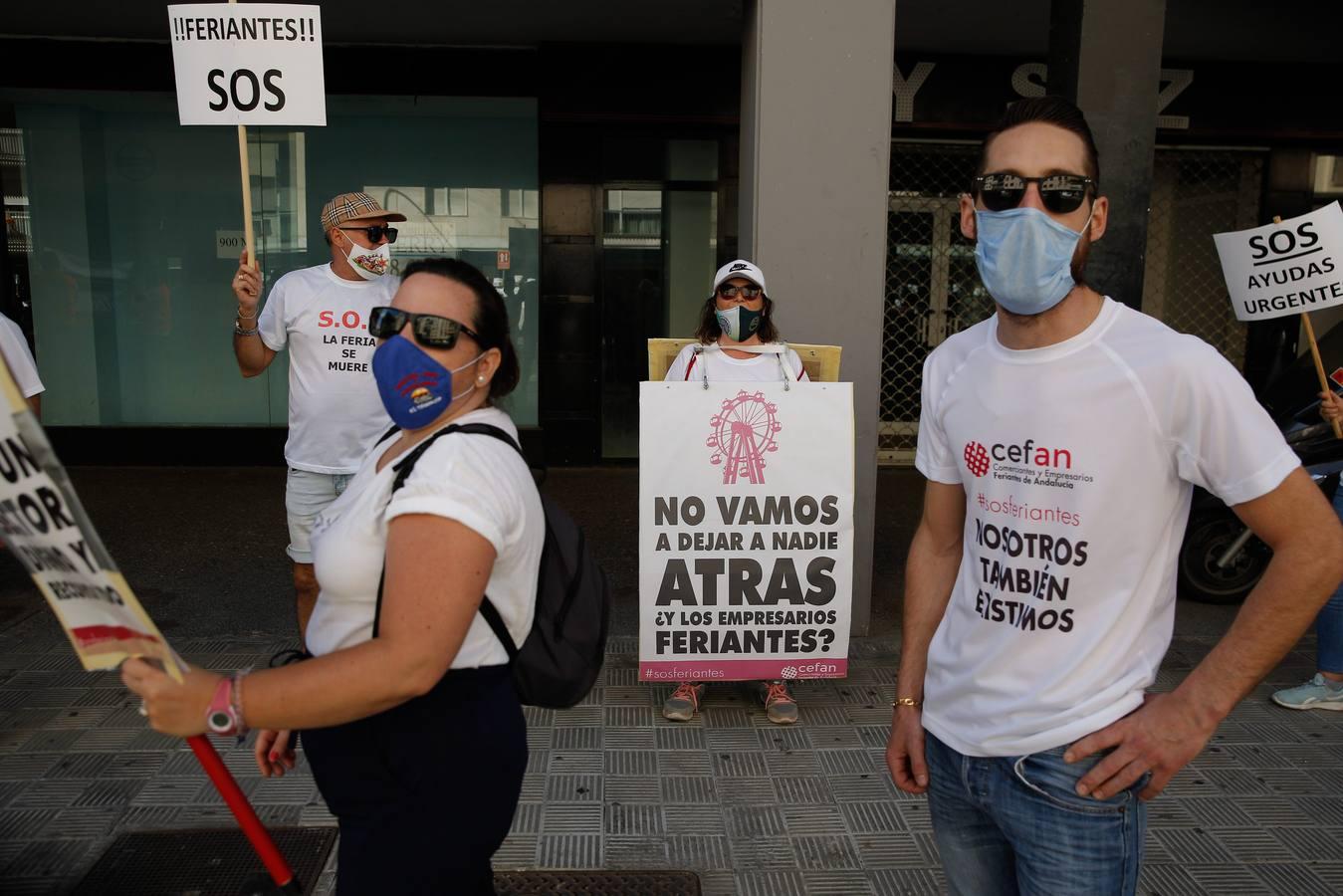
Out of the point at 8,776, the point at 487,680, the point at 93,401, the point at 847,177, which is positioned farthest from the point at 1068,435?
the point at 93,401

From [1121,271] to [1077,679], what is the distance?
3617 mm

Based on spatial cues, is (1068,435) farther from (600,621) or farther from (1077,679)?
(600,621)

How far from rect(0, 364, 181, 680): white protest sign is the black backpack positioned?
0.57m

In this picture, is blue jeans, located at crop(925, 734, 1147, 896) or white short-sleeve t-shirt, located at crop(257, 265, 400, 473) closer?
blue jeans, located at crop(925, 734, 1147, 896)

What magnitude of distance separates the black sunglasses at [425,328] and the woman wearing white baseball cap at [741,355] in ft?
7.98

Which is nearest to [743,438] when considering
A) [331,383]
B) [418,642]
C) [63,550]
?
[331,383]

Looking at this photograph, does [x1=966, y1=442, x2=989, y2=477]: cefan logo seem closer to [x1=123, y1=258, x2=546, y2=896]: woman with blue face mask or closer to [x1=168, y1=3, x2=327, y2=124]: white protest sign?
[x1=123, y1=258, x2=546, y2=896]: woman with blue face mask

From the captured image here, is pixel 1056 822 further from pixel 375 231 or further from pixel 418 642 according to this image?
pixel 375 231

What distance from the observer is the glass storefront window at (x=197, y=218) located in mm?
9453

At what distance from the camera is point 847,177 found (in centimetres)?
513

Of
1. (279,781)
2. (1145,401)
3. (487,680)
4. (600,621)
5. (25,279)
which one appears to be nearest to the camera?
(1145,401)

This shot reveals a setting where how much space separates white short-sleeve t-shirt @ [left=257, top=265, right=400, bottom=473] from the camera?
171 inches

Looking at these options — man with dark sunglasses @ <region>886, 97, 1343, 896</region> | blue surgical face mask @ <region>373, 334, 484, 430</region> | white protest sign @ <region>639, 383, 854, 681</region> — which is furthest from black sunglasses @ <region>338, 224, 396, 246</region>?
man with dark sunglasses @ <region>886, 97, 1343, 896</region>

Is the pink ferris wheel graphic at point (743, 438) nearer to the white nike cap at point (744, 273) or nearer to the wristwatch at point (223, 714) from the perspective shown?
the white nike cap at point (744, 273)
